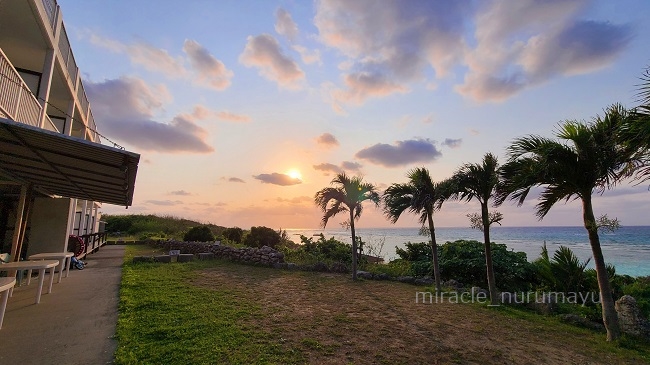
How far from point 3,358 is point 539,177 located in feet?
31.0

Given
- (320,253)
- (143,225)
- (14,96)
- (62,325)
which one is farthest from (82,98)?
(143,225)

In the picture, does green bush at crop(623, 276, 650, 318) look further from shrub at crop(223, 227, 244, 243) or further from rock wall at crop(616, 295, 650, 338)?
shrub at crop(223, 227, 244, 243)

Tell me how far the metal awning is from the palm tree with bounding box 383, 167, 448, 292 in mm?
7398

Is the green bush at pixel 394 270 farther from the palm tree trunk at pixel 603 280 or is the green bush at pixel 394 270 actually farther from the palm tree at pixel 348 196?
the palm tree trunk at pixel 603 280

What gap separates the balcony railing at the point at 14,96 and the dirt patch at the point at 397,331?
5874mm

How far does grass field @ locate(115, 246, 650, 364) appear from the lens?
423 cm

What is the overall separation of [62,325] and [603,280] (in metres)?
10.2

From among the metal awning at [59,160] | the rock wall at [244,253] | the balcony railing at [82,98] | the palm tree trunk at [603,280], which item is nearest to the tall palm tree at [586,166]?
the palm tree trunk at [603,280]

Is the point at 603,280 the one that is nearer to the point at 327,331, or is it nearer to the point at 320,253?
the point at 327,331

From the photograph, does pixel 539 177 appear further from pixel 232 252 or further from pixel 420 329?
pixel 232 252

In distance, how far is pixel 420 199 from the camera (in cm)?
923

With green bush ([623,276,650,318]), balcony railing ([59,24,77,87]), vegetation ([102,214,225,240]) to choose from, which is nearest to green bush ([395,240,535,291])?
green bush ([623,276,650,318])

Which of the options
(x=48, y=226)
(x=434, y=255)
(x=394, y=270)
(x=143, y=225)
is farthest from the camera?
(x=143, y=225)

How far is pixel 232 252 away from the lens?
48.1 ft
